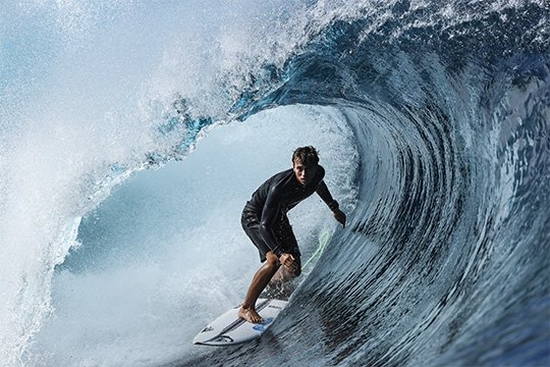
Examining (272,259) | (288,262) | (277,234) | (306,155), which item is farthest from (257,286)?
(306,155)

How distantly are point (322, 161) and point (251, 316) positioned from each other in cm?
330

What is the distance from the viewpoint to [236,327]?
567 centimetres

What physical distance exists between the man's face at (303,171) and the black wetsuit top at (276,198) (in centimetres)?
8

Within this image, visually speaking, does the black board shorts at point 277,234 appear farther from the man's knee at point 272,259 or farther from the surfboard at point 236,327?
the surfboard at point 236,327

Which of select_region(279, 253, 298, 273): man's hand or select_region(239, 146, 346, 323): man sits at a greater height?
select_region(239, 146, 346, 323): man

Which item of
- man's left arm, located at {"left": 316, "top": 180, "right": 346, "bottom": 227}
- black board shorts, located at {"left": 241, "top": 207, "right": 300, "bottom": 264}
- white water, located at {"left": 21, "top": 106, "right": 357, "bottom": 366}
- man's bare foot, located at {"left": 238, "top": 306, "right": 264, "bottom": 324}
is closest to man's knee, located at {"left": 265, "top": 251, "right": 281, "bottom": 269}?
black board shorts, located at {"left": 241, "top": 207, "right": 300, "bottom": 264}

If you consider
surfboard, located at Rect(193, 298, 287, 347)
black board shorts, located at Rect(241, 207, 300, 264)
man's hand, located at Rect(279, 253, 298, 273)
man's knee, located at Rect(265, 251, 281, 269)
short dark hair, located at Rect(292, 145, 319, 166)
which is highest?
short dark hair, located at Rect(292, 145, 319, 166)

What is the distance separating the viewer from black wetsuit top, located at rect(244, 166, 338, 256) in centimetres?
521

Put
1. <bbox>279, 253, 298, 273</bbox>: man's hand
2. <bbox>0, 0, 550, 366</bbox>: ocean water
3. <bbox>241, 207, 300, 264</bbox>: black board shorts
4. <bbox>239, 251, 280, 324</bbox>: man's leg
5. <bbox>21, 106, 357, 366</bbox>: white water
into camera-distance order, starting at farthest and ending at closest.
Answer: <bbox>21, 106, 357, 366</bbox>: white water → <bbox>241, 207, 300, 264</bbox>: black board shorts → <bbox>239, 251, 280, 324</bbox>: man's leg → <bbox>279, 253, 298, 273</bbox>: man's hand → <bbox>0, 0, 550, 366</bbox>: ocean water

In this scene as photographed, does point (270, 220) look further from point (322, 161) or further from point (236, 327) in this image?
point (322, 161)

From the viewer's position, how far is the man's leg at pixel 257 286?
17.3ft

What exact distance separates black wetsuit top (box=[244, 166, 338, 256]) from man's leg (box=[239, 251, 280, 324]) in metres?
0.11

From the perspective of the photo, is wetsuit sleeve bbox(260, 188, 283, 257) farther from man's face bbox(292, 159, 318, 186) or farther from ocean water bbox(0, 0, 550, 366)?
ocean water bbox(0, 0, 550, 366)

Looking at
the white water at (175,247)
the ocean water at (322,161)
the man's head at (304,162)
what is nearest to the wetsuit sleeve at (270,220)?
the man's head at (304,162)
